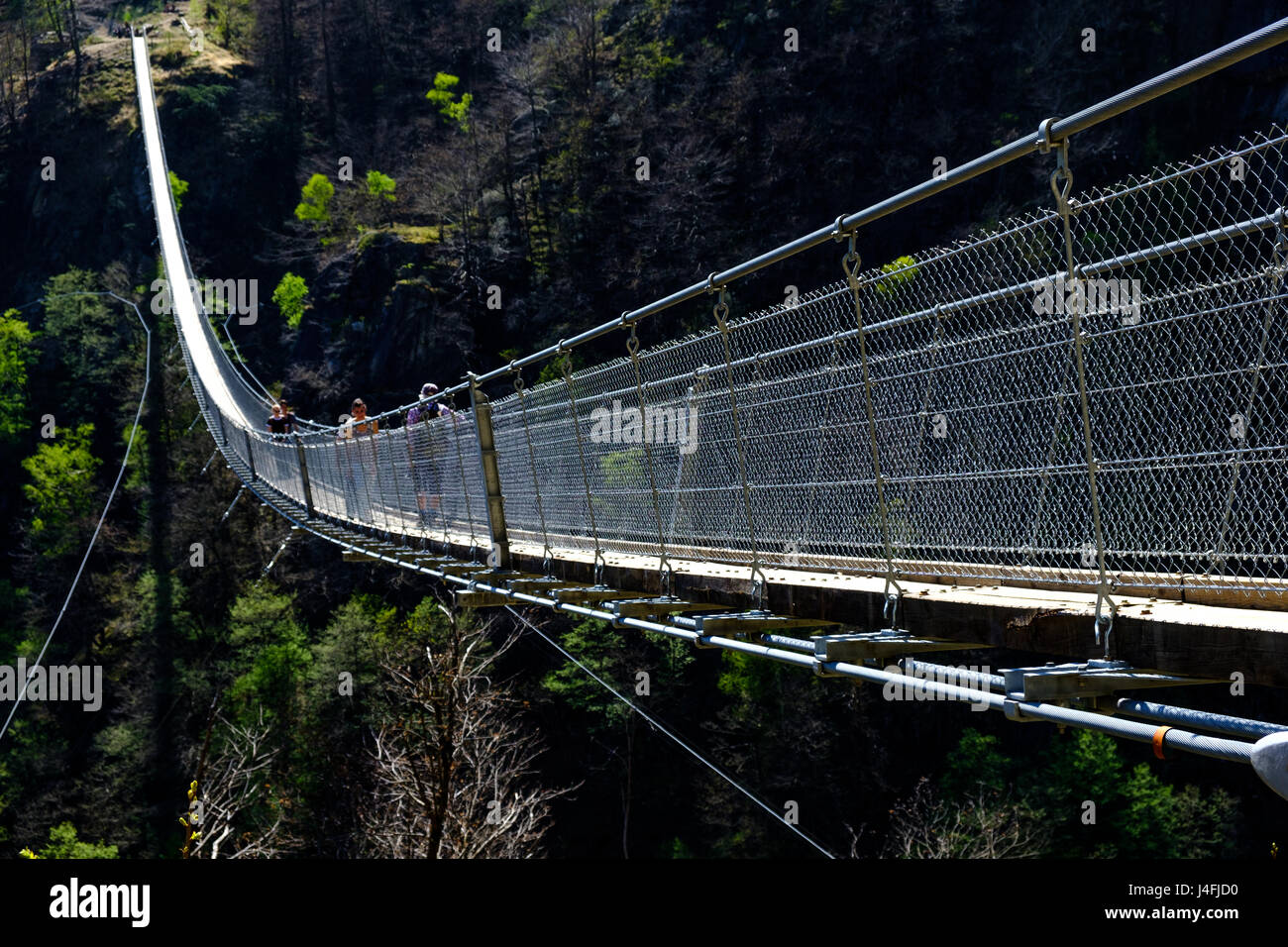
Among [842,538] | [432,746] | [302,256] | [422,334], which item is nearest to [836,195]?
[422,334]

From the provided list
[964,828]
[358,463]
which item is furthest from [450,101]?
[358,463]

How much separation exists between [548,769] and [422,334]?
13.6 m

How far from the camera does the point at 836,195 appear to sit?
102ft

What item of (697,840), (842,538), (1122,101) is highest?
(1122,101)

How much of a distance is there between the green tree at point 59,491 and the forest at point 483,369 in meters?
0.14

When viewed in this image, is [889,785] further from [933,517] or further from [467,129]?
[467,129]

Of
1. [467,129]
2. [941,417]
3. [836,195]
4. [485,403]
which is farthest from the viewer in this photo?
[467,129]

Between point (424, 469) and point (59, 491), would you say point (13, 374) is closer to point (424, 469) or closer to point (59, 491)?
point (59, 491)

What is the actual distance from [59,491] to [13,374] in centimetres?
815

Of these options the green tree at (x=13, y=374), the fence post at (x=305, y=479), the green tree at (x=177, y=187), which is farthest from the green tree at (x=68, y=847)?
the green tree at (x=177, y=187)

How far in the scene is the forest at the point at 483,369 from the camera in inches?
932

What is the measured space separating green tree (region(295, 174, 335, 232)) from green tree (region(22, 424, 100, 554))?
11927 millimetres

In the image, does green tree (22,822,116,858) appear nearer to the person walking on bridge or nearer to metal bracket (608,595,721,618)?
the person walking on bridge

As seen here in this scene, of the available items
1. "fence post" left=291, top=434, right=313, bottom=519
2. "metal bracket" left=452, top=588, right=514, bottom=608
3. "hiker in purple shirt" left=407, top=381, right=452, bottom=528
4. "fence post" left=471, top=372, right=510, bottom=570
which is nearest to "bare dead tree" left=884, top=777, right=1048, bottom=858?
"fence post" left=291, top=434, right=313, bottom=519
